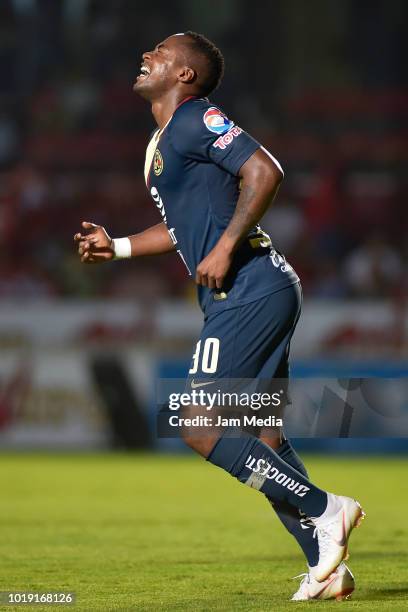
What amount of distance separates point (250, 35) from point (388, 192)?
142 inches

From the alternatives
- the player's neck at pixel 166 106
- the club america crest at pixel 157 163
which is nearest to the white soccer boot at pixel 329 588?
the club america crest at pixel 157 163

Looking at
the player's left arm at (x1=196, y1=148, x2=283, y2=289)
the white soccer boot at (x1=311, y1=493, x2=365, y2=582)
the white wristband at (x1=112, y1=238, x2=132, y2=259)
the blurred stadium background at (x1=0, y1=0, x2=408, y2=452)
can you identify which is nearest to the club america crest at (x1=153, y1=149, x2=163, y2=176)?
the player's left arm at (x1=196, y1=148, x2=283, y2=289)

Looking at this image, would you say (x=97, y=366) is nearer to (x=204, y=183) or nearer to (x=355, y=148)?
(x=355, y=148)

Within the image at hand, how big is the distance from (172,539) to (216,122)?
2.92 m

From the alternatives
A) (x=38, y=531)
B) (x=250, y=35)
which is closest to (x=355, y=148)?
(x=250, y=35)

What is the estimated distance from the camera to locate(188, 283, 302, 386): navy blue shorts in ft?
14.8

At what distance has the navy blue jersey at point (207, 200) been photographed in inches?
179

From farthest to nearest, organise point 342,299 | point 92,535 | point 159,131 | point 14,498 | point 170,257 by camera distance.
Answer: point 170,257, point 342,299, point 14,498, point 92,535, point 159,131

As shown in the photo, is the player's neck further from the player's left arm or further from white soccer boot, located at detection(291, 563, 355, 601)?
white soccer boot, located at detection(291, 563, 355, 601)

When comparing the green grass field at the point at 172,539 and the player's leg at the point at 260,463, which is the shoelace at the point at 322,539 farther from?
the green grass field at the point at 172,539

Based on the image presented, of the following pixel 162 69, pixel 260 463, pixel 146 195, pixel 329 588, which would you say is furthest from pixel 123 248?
pixel 146 195

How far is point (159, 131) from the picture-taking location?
4793 millimetres

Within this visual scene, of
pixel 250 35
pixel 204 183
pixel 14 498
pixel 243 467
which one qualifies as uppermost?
pixel 250 35

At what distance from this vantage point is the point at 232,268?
4.62 m
